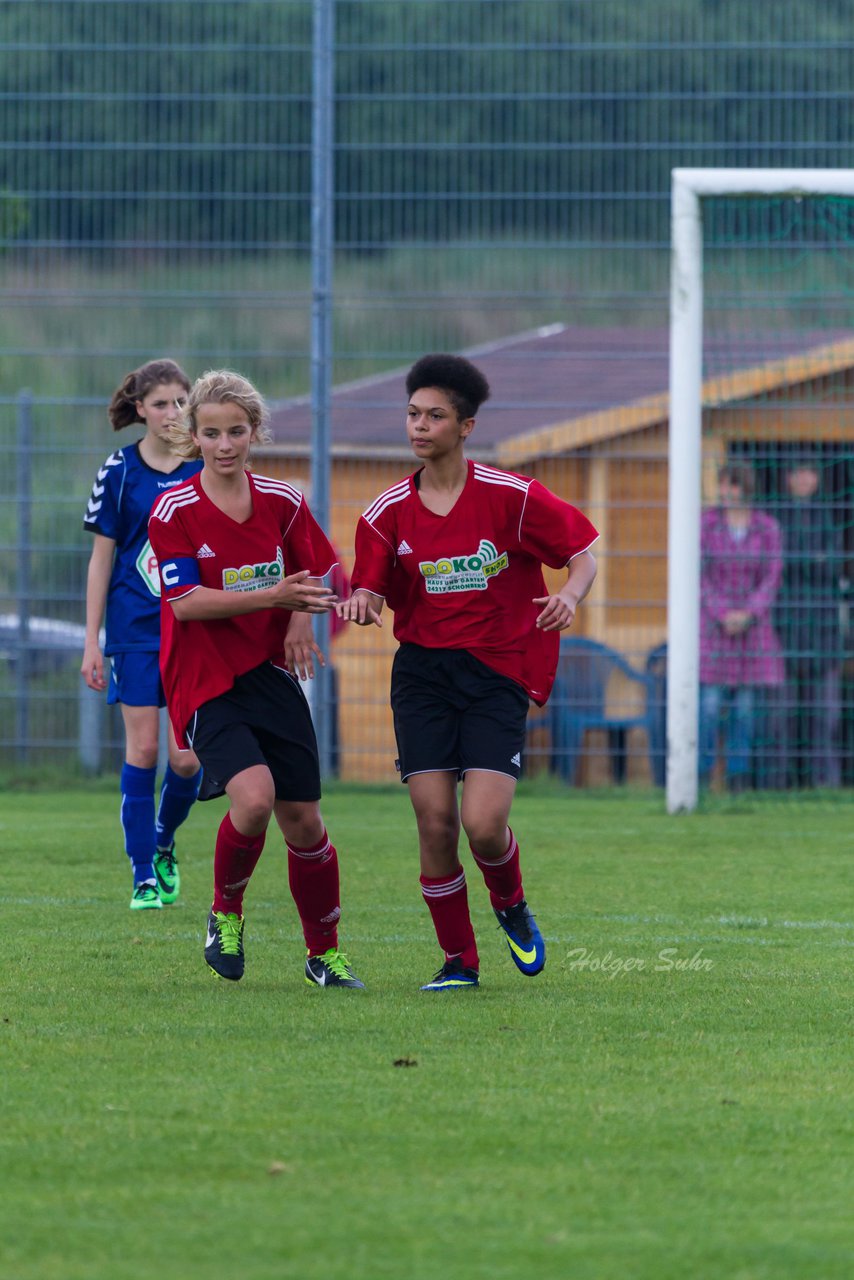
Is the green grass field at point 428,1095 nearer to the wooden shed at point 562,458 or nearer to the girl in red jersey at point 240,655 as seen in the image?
the girl in red jersey at point 240,655

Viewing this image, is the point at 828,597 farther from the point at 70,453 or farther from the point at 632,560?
the point at 70,453

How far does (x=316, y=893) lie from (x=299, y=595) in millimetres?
884

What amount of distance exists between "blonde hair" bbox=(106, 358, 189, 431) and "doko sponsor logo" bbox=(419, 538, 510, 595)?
6.45 ft

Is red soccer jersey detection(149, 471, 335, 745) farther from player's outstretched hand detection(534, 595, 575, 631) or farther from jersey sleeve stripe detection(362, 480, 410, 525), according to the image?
player's outstretched hand detection(534, 595, 575, 631)

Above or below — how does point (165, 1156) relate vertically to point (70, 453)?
below

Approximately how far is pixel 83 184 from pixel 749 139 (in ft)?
12.7

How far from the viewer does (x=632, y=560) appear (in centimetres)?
1141

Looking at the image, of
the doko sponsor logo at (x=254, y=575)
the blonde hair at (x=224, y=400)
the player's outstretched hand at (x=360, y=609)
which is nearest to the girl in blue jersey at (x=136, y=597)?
the blonde hair at (x=224, y=400)

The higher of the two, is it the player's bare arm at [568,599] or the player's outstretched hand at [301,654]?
the player's bare arm at [568,599]

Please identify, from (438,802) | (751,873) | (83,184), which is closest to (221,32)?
(83,184)

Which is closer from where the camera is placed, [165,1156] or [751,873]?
[165,1156]

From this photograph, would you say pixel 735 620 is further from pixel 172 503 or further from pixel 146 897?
pixel 172 503

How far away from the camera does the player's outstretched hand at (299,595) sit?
498 centimetres

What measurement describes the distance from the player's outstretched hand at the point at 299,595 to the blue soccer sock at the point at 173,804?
2226 mm
